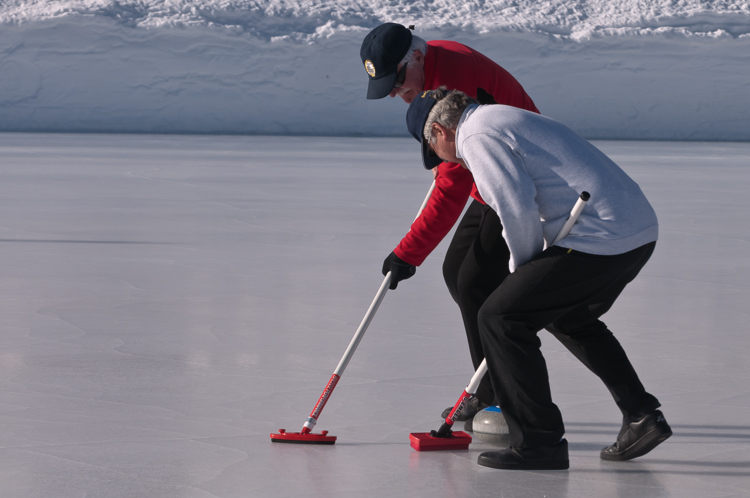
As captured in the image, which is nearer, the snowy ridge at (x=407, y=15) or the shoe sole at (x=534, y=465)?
the shoe sole at (x=534, y=465)

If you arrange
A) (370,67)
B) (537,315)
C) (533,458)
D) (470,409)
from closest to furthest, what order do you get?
(537,315)
(533,458)
(370,67)
(470,409)

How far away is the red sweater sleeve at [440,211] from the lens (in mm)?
2986

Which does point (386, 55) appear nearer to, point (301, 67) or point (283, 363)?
point (283, 363)

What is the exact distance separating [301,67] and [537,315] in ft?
101

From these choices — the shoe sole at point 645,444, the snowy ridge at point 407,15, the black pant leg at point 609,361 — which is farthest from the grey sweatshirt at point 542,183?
the snowy ridge at point 407,15

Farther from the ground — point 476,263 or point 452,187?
point 452,187

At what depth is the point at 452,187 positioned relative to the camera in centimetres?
298

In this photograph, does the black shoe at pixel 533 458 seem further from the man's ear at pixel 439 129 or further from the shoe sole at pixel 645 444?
the man's ear at pixel 439 129

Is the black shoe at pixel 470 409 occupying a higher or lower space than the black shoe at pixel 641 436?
lower

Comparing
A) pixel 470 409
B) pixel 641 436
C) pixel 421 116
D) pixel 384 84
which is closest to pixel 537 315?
pixel 641 436

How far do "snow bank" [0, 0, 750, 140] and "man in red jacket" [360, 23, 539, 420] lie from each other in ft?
92.6

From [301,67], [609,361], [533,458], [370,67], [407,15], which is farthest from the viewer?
[407,15]

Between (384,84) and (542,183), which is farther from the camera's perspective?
(384,84)

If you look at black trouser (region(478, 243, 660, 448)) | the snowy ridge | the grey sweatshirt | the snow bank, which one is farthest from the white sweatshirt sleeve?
the snowy ridge
